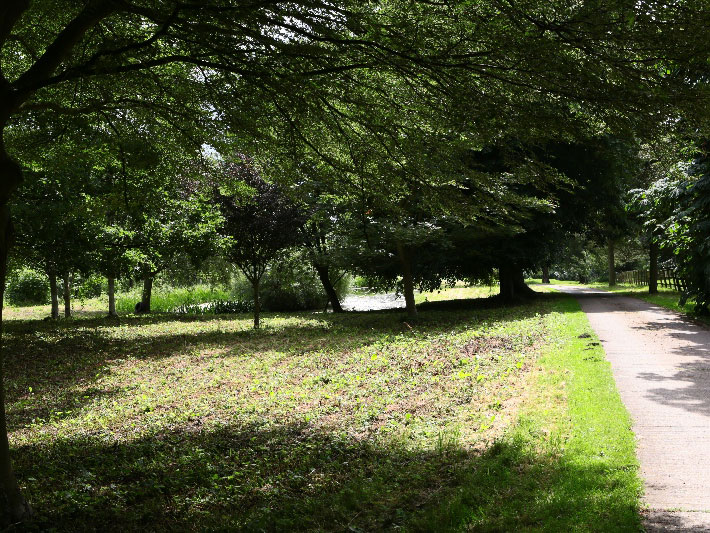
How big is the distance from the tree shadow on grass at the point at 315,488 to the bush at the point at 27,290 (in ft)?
110

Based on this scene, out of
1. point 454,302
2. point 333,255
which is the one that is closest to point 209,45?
point 333,255

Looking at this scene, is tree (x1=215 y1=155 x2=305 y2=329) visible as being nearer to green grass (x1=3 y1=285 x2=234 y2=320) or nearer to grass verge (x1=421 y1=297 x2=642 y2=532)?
grass verge (x1=421 y1=297 x2=642 y2=532)

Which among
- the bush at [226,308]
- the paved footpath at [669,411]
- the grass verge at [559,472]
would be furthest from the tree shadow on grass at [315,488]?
the bush at [226,308]

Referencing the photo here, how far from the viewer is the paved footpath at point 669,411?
13.7 ft

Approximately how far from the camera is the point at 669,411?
6.41 m

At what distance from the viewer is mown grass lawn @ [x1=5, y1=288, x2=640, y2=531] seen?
14.7 ft

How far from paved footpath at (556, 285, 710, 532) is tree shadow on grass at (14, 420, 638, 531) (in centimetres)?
37

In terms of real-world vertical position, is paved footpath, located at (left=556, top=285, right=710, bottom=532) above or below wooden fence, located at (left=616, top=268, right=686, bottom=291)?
below

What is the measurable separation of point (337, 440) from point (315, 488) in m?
1.25

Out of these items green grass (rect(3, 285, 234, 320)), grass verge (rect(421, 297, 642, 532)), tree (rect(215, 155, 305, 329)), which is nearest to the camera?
grass verge (rect(421, 297, 642, 532))

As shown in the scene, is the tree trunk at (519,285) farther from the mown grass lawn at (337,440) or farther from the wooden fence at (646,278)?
the mown grass lawn at (337,440)

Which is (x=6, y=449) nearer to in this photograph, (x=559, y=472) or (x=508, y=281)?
(x=559, y=472)

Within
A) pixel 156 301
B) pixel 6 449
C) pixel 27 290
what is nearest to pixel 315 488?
pixel 6 449

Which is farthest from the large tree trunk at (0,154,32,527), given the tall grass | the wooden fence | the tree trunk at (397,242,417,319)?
the wooden fence
